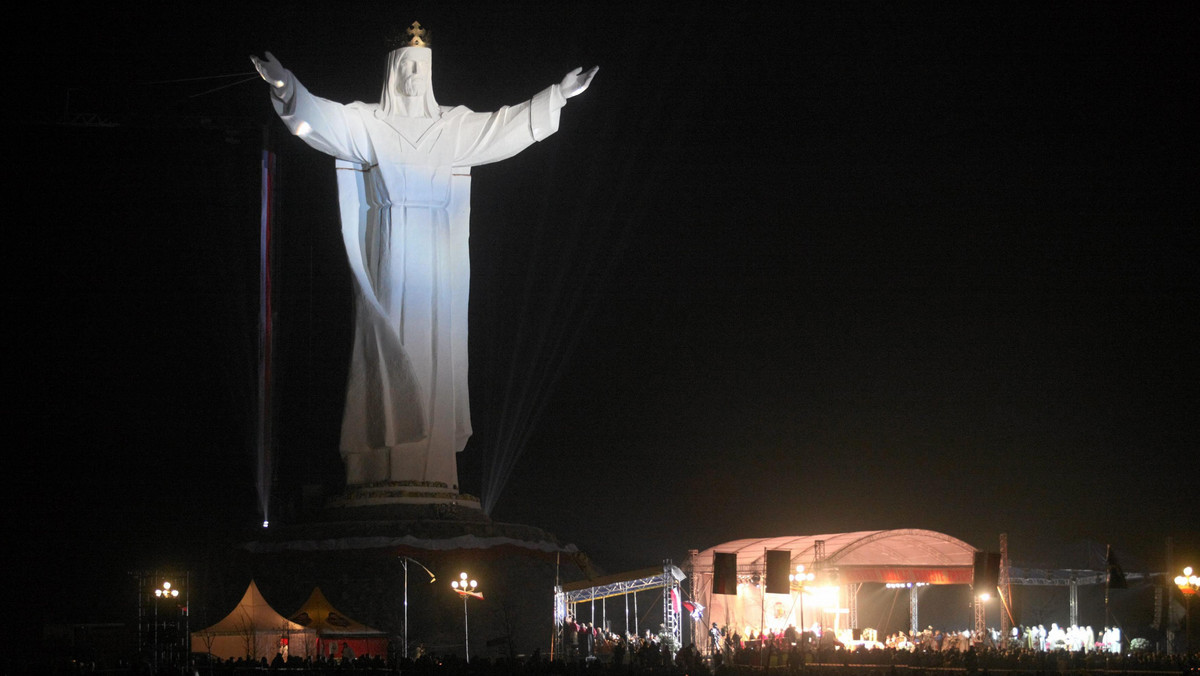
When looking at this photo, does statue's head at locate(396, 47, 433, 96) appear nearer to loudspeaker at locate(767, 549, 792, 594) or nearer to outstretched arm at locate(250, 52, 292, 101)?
outstretched arm at locate(250, 52, 292, 101)

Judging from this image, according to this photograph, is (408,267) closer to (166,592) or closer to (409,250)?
(409,250)

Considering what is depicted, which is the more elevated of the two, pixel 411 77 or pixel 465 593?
pixel 411 77

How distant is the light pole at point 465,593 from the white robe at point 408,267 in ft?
7.70

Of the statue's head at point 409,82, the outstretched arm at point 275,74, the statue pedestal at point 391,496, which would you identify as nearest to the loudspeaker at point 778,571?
the statue pedestal at point 391,496

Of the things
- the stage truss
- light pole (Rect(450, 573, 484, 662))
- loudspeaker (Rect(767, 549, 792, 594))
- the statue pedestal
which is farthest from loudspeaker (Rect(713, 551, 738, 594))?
the statue pedestal

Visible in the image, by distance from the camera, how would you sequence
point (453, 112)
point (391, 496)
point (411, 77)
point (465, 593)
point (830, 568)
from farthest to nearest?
point (830, 568) → point (453, 112) → point (411, 77) → point (391, 496) → point (465, 593)

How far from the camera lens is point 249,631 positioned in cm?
2047

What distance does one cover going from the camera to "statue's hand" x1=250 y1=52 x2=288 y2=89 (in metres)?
21.2

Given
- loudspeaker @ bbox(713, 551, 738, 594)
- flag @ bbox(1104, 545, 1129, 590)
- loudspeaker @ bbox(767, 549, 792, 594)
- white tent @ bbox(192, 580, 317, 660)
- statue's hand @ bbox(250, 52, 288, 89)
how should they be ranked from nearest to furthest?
white tent @ bbox(192, 580, 317, 660) < statue's hand @ bbox(250, 52, 288, 89) < loudspeaker @ bbox(767, 549, 792, 594) < loudspeaker @ bbox(713, 551, 738, 594) < flag @ bbox(1104, 545, 1129, 590)

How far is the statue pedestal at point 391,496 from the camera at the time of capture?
22781 mm

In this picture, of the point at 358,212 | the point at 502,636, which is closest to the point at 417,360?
the point at 358,212

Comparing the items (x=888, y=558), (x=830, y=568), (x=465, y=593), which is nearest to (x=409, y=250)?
(x=465, y=593)

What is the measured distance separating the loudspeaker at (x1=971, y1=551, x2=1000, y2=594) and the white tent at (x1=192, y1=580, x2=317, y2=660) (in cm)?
1168

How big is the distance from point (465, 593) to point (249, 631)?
10.9ft
